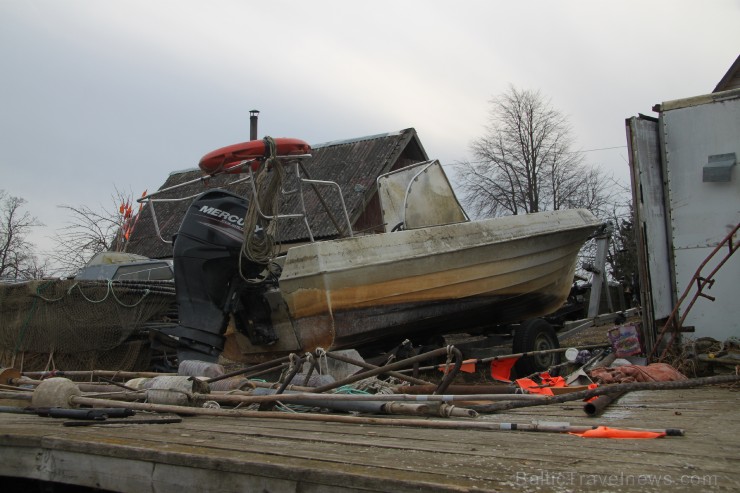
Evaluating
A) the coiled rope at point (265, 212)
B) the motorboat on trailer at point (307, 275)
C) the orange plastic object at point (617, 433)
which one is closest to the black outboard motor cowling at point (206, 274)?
the motorboat on trailer at point (307, 275)

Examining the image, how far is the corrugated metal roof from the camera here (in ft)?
64.5

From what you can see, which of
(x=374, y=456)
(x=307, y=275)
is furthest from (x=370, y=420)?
(x=307, y=275)

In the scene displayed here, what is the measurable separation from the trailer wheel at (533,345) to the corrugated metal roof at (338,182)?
37.6ft

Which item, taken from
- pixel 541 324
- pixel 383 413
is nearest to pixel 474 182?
pixel 541 324

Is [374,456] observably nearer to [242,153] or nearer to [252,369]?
[252,369]

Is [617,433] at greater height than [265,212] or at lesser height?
lesser

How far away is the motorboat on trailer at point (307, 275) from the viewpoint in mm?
6219

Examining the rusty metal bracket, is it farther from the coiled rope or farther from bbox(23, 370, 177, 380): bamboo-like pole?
bbox(23, 370, 177, 380): bamboo-like pole

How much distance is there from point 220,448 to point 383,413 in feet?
3.57

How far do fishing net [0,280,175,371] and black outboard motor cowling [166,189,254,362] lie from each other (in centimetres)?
143

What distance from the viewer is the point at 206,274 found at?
6238 millimetres

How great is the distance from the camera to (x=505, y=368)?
6.65m

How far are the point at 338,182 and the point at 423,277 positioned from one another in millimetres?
14039

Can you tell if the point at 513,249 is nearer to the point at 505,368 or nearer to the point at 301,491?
the point at 505,368
